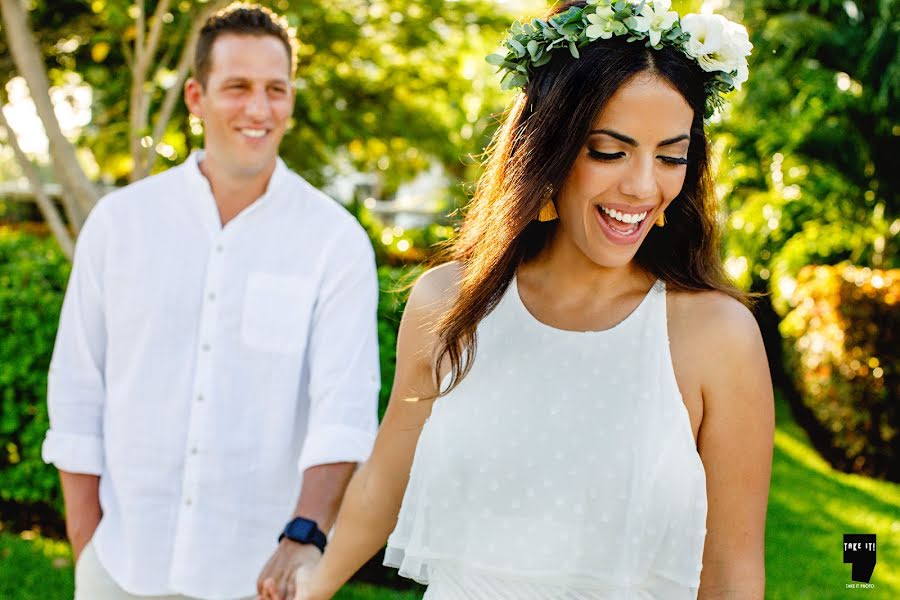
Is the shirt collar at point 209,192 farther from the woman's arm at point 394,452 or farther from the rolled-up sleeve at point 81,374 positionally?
the woman's arm at point 394,452

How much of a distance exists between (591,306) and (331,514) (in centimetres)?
99

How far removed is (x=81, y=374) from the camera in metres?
3.01

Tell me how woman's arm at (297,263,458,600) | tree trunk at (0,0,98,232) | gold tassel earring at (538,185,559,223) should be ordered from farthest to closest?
tree trunk at (0,0,98,232), woman's arm at (297,263,458,600), gold tassel earring at (538,185,559,223)

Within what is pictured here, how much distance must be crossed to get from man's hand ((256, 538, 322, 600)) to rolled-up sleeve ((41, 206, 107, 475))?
750 mm

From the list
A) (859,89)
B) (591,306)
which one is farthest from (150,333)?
(859,89)

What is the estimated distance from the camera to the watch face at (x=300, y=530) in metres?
2.66

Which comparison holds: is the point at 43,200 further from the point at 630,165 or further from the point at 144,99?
the point at 630,165

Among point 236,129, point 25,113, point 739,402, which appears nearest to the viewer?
point 739,402

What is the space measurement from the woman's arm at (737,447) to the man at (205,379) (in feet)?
3.72

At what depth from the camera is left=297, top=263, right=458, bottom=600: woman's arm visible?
229 cm

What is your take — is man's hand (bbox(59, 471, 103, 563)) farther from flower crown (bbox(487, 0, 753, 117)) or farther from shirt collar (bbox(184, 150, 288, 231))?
flower crown (bbox(487, 0, 753, 117))

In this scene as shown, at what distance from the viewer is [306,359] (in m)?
3.00

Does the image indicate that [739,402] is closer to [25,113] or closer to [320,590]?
[320,590]

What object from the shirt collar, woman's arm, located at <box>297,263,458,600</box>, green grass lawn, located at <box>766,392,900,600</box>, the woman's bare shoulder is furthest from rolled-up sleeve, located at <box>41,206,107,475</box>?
green grass lawn, located at <box>766,392,900,600</box>
